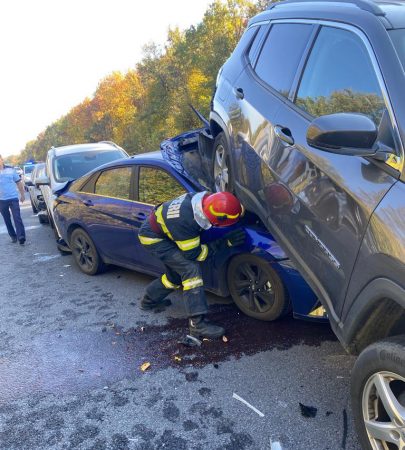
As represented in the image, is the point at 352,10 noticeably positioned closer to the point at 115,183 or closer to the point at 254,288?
the point at 254,288

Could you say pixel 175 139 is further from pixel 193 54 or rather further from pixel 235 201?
pixel 193 54

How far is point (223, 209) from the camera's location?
3398 millimetres

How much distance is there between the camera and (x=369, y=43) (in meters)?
2.11

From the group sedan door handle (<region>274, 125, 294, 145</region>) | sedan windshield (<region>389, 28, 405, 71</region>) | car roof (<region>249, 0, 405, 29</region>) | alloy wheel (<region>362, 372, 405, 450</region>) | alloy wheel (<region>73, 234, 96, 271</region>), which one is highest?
car roof (<region>249, 0, 405, 29</region>)

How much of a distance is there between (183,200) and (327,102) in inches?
66.9

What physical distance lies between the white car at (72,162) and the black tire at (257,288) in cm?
470

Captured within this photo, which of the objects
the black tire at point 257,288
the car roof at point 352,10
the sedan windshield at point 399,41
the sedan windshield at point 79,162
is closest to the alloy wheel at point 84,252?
the sedan windshield at point 79,162

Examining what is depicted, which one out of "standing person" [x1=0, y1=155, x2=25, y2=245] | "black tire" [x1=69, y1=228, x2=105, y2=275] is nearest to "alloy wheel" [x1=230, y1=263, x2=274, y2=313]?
"black tire" [x1=69, y1=228, x2=105, y2=275]

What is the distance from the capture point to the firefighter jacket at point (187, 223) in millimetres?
3646

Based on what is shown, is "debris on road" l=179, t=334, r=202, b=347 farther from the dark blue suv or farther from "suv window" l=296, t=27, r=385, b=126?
"suv window" l=296, t=27, r=385, b=126

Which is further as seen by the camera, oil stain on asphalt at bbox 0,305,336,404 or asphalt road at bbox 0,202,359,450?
oil stain on asphalt at bbox 0,305,336,404

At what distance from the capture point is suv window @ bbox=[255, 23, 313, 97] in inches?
110

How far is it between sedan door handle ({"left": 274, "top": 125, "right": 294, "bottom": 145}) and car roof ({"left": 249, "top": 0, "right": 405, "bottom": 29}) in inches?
26.0

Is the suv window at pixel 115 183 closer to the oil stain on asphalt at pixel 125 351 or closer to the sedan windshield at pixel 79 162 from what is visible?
the oil stain on asphalt at pixel 125 351
